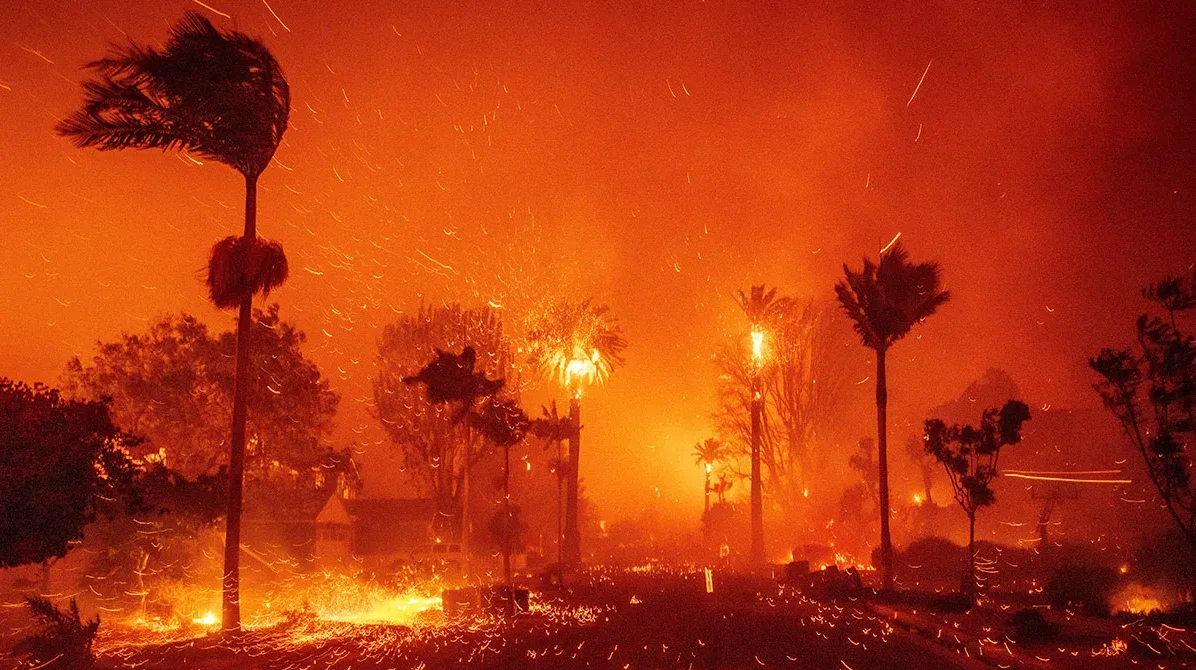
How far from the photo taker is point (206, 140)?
20.1 metres

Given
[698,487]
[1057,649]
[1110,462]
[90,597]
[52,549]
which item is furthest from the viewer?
[698,487]

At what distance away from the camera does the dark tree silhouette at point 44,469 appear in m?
13.6

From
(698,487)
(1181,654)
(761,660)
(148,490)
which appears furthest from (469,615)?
(698,487)

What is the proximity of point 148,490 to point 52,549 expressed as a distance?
28.6 feet

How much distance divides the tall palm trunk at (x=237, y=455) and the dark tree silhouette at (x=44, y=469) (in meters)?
4.48

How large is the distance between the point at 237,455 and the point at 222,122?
7127 millimetres

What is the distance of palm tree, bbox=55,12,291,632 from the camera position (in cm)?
1914

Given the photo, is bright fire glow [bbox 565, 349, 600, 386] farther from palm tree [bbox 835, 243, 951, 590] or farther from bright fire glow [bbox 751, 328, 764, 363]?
palm tree [bbox 835, 243, 951, 590]

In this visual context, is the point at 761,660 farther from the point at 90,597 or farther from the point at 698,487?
the point at 698,487

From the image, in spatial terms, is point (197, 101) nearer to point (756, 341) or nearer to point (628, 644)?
point (628, 644)

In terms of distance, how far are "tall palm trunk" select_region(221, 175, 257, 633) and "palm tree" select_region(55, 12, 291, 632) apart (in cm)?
2

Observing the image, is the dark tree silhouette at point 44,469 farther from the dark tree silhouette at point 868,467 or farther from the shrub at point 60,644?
the dark tree silhouette at point 868,467

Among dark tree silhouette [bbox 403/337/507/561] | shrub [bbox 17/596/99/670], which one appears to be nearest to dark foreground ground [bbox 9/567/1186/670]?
shrub [bbox 17/596/99/670]

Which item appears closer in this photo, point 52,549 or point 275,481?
point 52,549
